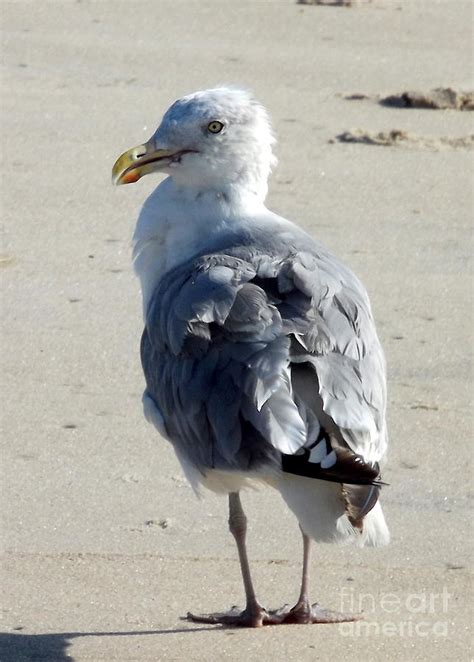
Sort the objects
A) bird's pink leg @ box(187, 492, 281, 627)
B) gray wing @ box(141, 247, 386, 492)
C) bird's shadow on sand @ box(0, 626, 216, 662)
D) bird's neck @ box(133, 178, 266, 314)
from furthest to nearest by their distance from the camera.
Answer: bird's neck @ box(133, 178, 266, 314)
bird's pink leg @ box(187, 492, 281, 627)
bird's shadow on sand @ box(0, 626, 216, 662)
gray wing @ box(141, 247, 386, 492)

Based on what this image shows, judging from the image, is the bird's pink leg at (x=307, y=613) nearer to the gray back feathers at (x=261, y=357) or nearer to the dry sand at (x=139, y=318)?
the dry sand at (x=139, y=318)

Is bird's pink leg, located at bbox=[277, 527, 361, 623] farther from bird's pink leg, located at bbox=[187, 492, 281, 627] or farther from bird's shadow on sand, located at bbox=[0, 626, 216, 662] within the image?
bird's shadow on sand, located at bbox=[0, 626, 216, 662]

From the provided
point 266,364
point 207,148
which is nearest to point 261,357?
point 266,364

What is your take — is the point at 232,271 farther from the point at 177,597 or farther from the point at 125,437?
the point at 125,437

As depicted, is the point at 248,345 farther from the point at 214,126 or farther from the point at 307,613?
the point at 214,126

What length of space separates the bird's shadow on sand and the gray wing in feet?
1.93

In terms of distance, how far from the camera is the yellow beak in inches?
192

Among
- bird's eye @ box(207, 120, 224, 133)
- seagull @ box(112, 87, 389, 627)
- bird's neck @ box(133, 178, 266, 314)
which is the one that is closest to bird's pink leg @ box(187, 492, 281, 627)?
seagull @ box(112, 87, 389, 627)

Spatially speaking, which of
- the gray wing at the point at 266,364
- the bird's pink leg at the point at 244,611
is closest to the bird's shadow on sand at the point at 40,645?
the bird's pink leg at the point at 244,611

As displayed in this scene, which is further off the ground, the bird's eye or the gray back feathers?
the bird's eye

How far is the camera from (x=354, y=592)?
4598mm

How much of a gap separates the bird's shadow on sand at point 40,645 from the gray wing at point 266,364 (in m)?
0.59

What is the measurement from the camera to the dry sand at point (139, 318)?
4.46 meters

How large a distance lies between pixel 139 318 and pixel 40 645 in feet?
8.27
